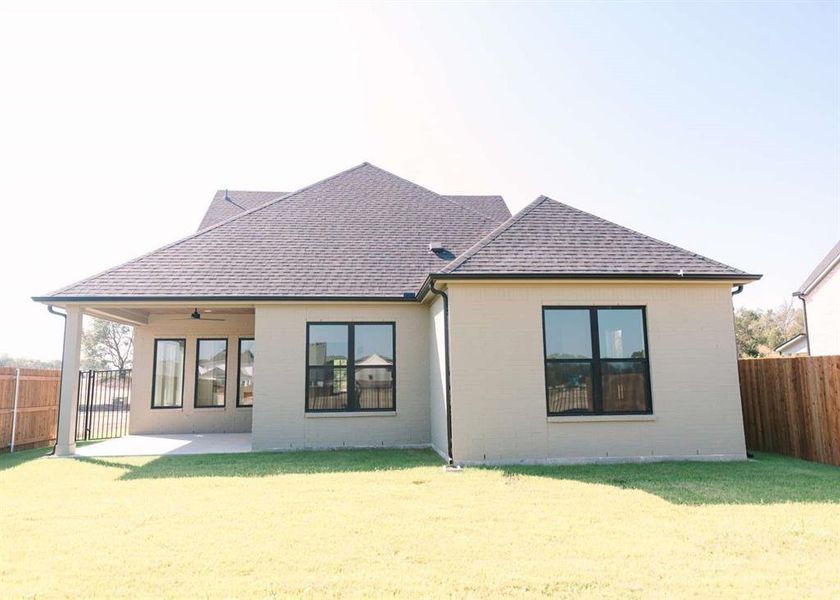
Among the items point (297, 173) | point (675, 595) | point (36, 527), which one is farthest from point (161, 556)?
point (297, 173)

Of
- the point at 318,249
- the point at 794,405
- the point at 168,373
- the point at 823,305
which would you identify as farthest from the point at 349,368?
the point at 823,305

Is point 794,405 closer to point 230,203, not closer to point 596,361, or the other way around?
point 596,361

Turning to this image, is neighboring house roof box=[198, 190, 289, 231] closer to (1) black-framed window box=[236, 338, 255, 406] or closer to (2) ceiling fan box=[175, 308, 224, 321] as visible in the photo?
(2) ceiling fan box=[175, 308, 224, 321]

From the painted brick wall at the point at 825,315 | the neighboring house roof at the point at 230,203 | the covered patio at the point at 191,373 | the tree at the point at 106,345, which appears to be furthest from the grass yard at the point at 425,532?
the tree at the point at 106,345

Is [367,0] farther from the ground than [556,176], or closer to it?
farther from the ground

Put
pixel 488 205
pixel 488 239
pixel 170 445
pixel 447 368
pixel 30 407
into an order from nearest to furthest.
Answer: pixel 447 368 → pixel 488 239 → pixel 170 445 → pixel 30 407 → pixel 488 205

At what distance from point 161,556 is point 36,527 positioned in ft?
6.72

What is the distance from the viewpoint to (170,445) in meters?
11.6

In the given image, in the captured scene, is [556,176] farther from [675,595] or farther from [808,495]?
[675,595]

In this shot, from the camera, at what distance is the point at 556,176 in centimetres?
1662

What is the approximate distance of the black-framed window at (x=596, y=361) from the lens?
29.8 ft

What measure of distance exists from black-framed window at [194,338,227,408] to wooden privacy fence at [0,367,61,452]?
3268 millimetres

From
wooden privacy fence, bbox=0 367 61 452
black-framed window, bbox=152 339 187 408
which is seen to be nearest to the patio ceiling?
black-framed window, bbox=152 339 187 408

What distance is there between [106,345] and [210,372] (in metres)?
35.4
